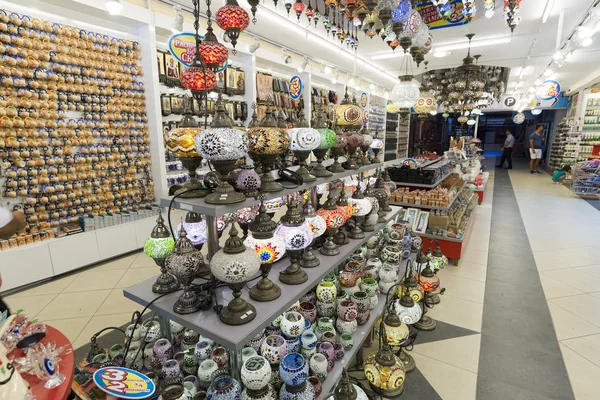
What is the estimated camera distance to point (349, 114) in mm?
2219

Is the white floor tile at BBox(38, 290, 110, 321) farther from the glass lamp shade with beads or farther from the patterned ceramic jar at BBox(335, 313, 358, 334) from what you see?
the glass lamp shade with beads

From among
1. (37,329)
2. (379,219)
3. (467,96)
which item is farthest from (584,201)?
(37,329)

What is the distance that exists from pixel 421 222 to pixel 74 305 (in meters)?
3.99

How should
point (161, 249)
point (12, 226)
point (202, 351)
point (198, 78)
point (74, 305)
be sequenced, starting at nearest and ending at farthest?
point (12, 226) → point (161, 249) → point (202, 351) → point (198, 78) → point (74, 305)

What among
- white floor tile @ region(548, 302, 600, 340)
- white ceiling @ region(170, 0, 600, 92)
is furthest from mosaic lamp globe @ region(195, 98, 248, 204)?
white floor tile @ region(548, 302, 600, 340)

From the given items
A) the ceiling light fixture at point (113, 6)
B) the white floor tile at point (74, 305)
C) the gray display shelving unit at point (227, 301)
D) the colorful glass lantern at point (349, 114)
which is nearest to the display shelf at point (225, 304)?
the gray display shelving unit at point (227, 301)

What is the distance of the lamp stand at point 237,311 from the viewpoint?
4.06ft

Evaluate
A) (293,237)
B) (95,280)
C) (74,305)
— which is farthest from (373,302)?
(95,280)

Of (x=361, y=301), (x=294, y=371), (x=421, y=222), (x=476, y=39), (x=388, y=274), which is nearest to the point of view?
(x=294, y=371)

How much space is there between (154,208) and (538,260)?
5391 millimetres

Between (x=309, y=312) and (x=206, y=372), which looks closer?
(x=206, y=372)

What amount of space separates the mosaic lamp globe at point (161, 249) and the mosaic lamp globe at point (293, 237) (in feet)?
1.70

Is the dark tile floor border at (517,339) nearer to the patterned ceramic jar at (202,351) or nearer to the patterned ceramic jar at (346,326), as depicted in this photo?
the patterned ceramic jar at (346,326)

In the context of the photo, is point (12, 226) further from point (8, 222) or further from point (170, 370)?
point (170, 370)
